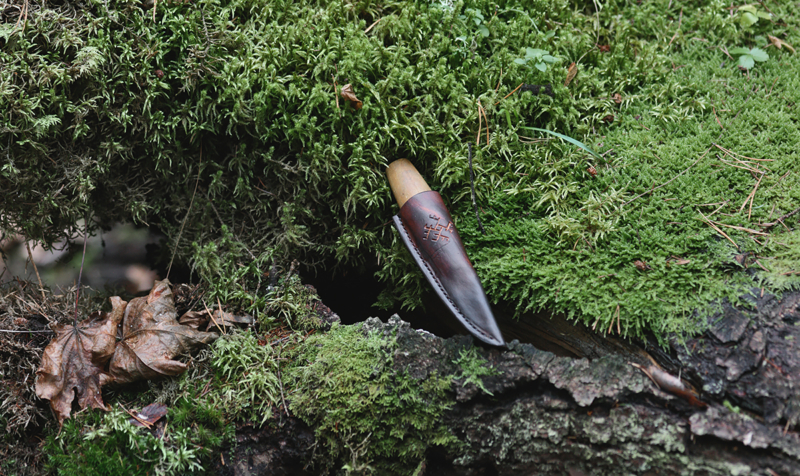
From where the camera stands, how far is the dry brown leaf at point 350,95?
2.67 metres

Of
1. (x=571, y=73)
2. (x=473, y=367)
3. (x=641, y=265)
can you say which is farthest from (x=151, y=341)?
(x=571, y=73)

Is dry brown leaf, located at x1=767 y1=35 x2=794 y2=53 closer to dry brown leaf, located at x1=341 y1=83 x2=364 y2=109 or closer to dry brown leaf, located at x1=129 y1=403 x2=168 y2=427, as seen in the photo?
dry brown leaf, located at x1=341 y1=83 x2=364 y2=109

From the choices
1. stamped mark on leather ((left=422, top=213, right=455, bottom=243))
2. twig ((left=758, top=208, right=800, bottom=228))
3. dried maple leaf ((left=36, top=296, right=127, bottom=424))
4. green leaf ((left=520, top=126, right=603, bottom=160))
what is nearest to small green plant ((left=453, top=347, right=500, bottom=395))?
stamped mark on leather ((left=422, top=213, right=455, bottom=243))

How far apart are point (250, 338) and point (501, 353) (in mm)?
1258

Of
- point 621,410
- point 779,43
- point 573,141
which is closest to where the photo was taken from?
point 621,410

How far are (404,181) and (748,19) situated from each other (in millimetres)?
2596

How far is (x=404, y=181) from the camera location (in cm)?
266

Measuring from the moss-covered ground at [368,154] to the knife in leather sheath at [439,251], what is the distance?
17 cm

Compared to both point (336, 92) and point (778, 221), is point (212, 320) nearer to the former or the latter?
point (336, 92)

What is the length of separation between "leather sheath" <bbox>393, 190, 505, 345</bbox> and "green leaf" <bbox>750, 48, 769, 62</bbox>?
232 cm

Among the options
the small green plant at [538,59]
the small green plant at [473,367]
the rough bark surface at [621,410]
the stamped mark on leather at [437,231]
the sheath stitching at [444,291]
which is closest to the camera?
the rough bark surface at [621,410]

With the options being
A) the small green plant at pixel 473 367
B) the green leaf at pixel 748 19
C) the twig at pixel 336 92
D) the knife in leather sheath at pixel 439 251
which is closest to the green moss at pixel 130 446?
the small green plant at pixel 473 367

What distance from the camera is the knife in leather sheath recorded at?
2246 mm

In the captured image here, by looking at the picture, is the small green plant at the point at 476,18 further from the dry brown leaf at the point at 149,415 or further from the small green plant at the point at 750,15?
the dry brown leaf at the point at 149,415
